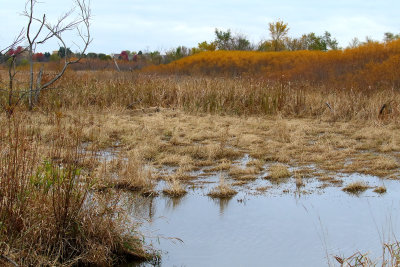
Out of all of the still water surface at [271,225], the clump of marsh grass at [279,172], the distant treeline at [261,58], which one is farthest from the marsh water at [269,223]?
the distant treeline at [261,58]

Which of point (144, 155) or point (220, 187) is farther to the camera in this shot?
point (144, 155)

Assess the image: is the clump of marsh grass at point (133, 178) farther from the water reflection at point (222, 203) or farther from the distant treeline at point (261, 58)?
the distant treeline at point (261, 58)

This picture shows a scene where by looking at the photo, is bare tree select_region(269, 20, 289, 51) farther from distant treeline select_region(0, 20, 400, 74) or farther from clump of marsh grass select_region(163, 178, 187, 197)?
clump of marsh grass select_region(163, 178, 187, 197)

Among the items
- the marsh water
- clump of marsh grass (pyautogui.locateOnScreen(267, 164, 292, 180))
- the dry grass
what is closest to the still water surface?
the marsh water

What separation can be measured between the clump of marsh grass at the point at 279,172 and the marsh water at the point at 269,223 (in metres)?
0.23

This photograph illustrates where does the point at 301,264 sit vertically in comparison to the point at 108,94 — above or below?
below

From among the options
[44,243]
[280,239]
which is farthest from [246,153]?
[44,243]

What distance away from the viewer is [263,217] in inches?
210

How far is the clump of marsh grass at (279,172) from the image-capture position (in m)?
7.06

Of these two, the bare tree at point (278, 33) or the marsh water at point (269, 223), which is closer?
the marsh water at point (269, 223)

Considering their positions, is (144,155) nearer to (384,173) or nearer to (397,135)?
(384,173)

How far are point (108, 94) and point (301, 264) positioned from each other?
35.3ft

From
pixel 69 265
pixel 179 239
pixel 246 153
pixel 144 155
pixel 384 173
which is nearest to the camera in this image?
pixel 69 265

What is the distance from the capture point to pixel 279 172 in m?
7.11
